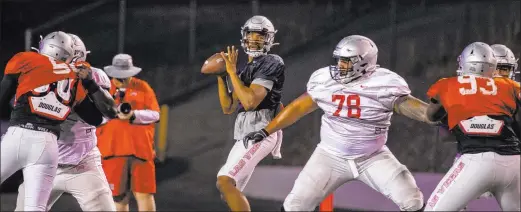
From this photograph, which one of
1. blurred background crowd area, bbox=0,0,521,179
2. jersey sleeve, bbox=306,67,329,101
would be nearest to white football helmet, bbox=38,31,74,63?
jersey sleeve, bbox=306,67,329,101

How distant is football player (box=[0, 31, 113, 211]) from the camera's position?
6.09m

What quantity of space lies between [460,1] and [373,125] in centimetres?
451

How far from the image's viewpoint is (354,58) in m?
6.27

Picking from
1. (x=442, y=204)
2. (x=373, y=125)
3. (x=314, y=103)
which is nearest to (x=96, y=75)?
(x=314, y=103)

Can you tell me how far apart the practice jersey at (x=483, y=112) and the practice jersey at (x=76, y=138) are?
2.42 metres

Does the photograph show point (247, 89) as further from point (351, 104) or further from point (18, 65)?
point (18, 65)

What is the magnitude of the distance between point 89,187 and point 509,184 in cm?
272

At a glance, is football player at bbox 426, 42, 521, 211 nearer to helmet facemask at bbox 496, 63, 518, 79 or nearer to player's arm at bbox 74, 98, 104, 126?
helmet facemask at bbox 496, 63, 518, 79

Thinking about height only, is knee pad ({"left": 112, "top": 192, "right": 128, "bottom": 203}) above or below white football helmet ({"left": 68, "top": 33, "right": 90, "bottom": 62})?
below

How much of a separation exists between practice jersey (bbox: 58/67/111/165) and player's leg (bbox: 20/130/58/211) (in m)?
0.35

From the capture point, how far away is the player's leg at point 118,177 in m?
8.13

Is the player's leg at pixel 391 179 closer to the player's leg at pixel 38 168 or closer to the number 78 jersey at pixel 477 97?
the number 78 jersey at pixel 477 97

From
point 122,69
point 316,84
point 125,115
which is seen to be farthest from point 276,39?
point 316,84

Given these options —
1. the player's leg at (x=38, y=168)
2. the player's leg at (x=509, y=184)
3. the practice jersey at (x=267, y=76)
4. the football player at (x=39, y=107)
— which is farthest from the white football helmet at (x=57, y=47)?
the player's leg at (x=509, y=184)
